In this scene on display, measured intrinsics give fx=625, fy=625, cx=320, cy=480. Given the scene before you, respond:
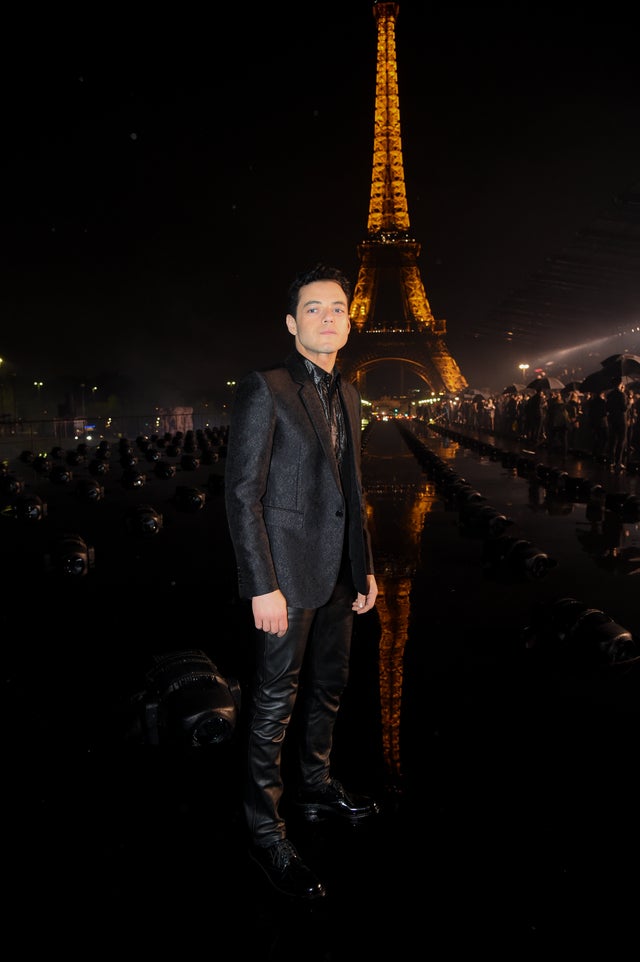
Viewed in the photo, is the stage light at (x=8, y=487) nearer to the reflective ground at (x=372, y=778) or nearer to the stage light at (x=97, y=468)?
the stage light at (x=97, y=468)

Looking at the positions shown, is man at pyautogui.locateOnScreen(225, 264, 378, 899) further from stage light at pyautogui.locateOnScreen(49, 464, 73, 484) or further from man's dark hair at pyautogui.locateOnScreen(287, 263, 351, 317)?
stage light at pyautogui.locateOnScreen(49, 464, 73, 484)

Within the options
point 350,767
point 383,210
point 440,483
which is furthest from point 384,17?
point 350,767

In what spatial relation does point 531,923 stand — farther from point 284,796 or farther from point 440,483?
point 440,483

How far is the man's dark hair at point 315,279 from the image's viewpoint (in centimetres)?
272

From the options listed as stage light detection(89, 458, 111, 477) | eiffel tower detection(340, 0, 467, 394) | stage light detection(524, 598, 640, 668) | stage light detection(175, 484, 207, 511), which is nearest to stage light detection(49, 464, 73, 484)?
stage light detection(89, 458, 111, 477)

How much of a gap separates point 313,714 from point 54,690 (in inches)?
95.1

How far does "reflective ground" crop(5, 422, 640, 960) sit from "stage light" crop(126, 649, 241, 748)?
29 mm

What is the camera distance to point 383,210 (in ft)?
252

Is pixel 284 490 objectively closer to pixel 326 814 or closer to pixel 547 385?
pixel 326 814

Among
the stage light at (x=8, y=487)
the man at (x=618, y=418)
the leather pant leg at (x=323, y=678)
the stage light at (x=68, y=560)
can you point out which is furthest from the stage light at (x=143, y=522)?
the man at (x=618, y=418)

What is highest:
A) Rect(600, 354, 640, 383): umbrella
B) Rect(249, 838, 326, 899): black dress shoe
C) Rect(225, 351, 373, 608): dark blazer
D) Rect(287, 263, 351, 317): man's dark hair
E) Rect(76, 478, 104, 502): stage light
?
Rect(600, 354, 640, 383): umbrella

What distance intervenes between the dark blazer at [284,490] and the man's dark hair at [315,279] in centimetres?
24

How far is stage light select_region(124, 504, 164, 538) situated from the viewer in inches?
410

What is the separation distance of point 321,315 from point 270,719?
5.86 feet
